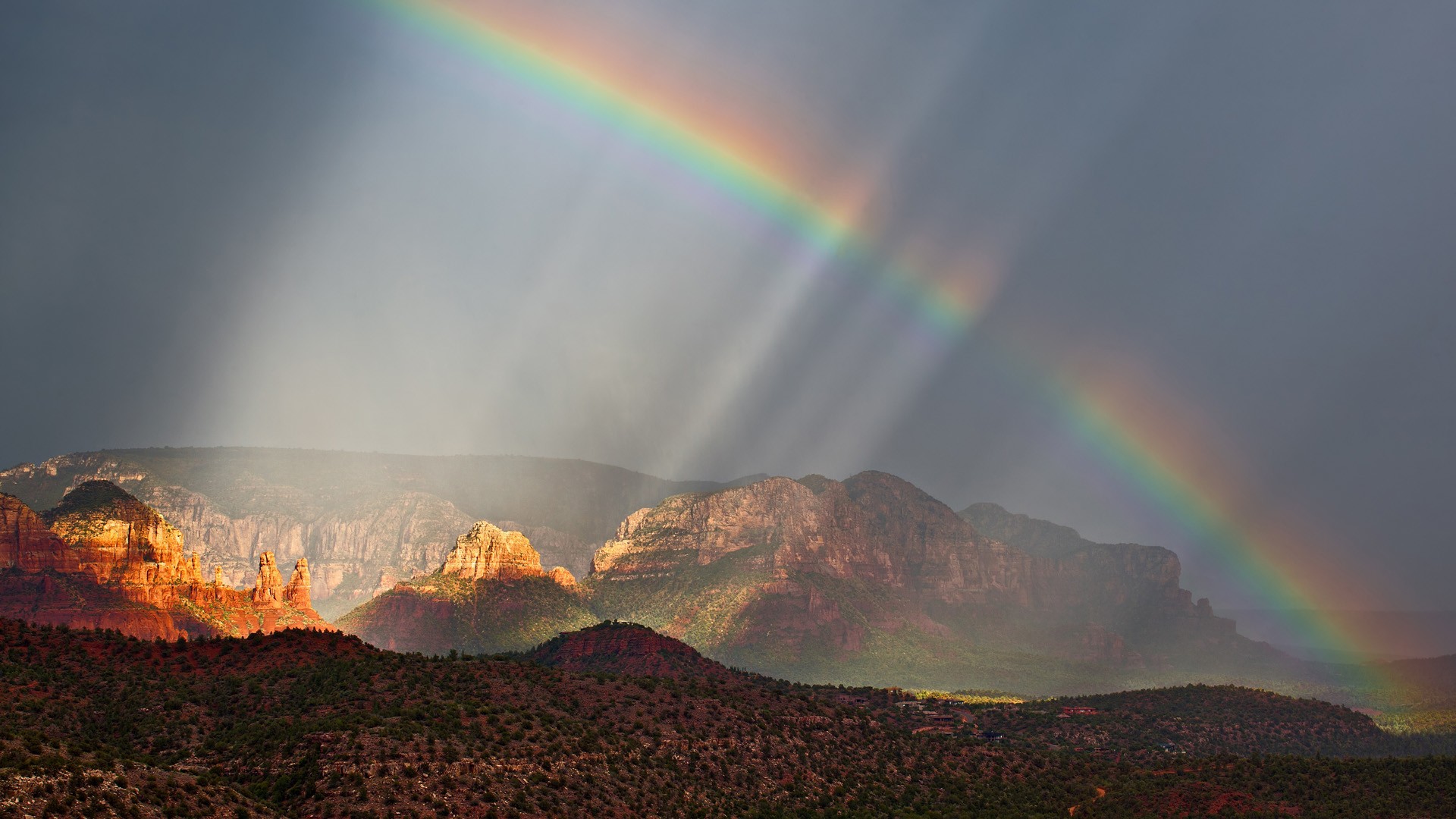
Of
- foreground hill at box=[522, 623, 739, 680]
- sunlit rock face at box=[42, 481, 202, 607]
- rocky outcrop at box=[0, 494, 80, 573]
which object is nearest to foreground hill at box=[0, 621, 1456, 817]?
foreground hill at box=[522, 623, 739, 680]

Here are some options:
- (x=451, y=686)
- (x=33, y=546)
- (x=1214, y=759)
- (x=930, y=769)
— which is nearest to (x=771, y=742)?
(x=930, y=769)

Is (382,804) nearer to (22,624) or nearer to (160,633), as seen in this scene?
(22,624)

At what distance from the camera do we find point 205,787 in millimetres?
46094

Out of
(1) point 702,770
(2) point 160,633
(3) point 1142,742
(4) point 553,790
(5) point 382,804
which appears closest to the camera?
(5) point 382,804

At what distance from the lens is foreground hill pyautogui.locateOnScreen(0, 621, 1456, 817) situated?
170ft

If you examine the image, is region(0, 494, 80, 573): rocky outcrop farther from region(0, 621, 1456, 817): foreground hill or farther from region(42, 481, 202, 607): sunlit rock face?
region(0, 621, 1456, 817): foreground hill

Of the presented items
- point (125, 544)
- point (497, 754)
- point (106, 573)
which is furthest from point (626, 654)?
point (125, 544)

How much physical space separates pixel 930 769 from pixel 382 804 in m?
57.6

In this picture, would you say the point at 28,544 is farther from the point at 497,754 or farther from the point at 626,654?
the point at 497,754

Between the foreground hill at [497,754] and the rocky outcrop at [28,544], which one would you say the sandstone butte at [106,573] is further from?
the foreground hill at [497,754]

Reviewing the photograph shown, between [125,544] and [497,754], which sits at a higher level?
[125,544]

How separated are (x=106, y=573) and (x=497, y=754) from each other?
409 ft

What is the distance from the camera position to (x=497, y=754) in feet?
203

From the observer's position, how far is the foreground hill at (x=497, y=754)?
170ft
